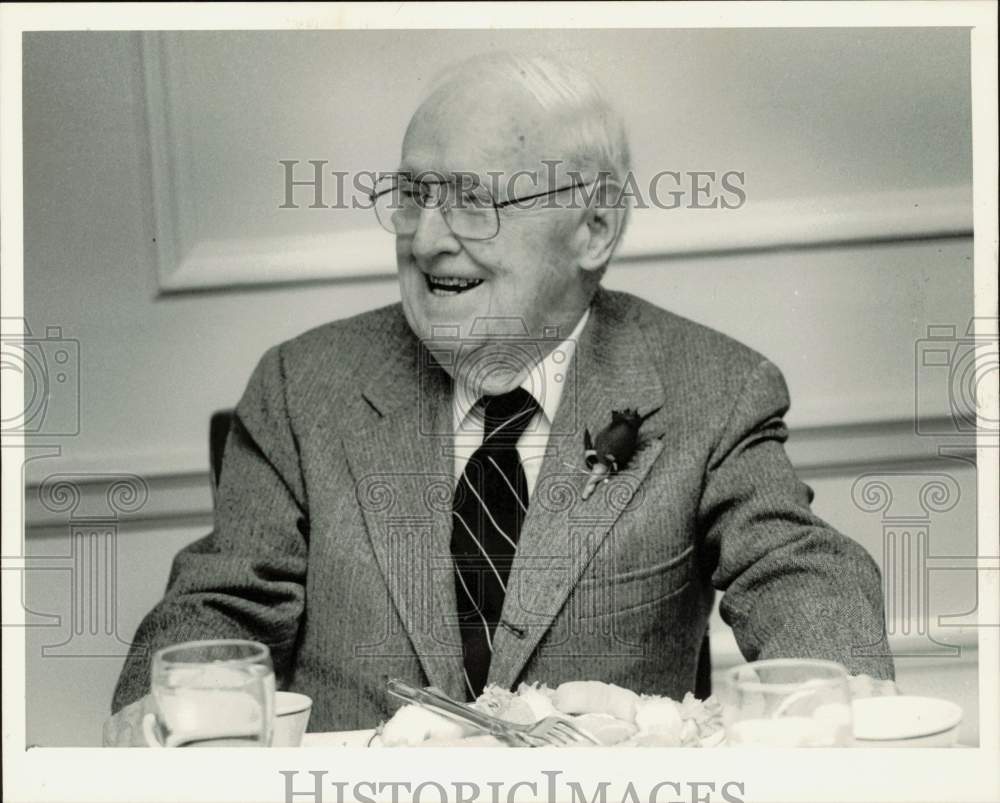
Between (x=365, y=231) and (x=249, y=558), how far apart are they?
0.47 meters

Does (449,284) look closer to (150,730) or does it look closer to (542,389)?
(542,389)

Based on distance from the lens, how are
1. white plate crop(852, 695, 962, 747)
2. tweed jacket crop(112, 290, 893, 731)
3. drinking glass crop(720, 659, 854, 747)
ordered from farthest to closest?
tweed jacket crop(112, 290, 893, 731) < white plate crop(852, 695, 962, 747) < drinking glass crop(720, 659, 854, 747)

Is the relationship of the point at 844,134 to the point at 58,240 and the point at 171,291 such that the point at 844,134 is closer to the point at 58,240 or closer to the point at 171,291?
the point at 171,291

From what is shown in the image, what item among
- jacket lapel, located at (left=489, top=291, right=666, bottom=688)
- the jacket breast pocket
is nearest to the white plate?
the jacket breast pocket

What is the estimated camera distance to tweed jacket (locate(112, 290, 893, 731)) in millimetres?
1713

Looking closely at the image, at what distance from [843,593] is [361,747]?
65 centimetres

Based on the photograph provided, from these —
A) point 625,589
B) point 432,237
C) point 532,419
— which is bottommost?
point 625,589

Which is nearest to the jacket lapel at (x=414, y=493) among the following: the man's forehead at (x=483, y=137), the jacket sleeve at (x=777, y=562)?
the man's forehead at (x=483, y=137)

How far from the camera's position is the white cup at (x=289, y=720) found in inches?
64.9

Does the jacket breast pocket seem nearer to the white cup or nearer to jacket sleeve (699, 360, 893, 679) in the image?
jacket sleeve (699, 360, 893, 679)

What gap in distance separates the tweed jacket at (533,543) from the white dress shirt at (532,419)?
0.02 m

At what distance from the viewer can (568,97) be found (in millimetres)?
1759

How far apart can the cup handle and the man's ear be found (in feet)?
2.70

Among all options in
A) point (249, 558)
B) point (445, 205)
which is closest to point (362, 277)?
point (445, 205)
